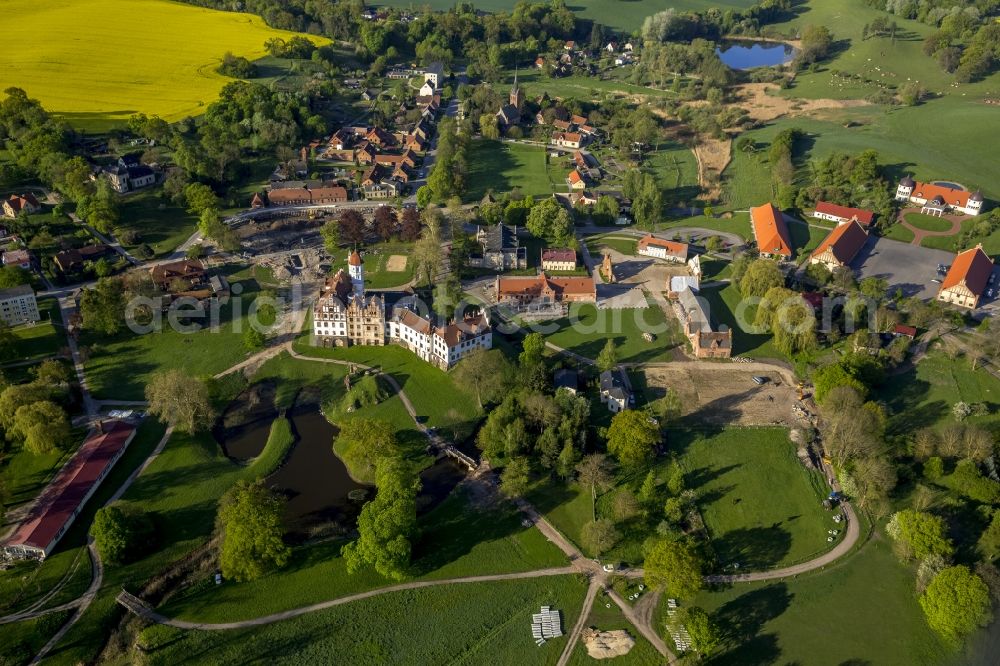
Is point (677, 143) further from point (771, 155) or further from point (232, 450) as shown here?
point (232, 450)

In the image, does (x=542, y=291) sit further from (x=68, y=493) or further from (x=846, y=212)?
(x=68, y=493)

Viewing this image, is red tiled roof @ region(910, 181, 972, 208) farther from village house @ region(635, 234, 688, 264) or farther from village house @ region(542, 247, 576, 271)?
village house @ region(542, 247, 576, 271)

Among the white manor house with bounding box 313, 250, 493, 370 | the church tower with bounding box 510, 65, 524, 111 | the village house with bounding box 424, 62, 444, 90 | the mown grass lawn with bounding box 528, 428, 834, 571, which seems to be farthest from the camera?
the village house with bounding box 424, 62, 444, 90

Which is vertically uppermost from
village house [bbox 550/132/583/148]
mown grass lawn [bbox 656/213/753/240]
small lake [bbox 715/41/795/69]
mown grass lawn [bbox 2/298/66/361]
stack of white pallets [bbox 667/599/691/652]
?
small lake [bbox 715/41/795/69]

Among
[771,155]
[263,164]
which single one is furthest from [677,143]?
[263,164]

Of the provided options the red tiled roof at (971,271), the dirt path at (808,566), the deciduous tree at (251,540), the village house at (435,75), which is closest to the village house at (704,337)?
the dirt path at (808,566)

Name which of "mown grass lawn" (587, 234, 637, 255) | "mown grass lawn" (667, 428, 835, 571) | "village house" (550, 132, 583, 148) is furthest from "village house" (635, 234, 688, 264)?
"village house" (550, 132, 583, 148)
